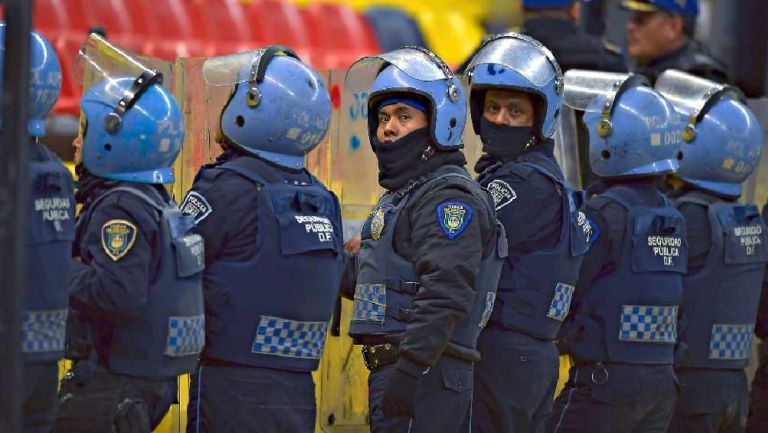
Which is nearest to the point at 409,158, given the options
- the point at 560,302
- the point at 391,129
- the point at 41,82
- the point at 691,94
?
the point at 391,129

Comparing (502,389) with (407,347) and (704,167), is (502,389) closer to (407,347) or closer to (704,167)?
(407,347)

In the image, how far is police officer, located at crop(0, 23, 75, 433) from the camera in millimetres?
6438

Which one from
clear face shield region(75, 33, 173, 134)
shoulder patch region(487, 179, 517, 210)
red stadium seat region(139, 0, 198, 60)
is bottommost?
shoulder patch region(487, 179, 517, 210)

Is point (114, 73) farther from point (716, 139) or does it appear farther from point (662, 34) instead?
point (662, 34)

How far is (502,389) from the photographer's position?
24.6ft

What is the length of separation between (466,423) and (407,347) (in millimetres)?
644

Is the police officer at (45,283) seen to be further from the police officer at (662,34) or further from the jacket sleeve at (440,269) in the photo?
the police officer at (662,34)

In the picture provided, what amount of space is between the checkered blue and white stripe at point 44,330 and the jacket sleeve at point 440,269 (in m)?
1.29

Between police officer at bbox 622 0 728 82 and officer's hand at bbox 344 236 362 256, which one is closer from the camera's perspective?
officer's hand at bbox 344 236 362 256

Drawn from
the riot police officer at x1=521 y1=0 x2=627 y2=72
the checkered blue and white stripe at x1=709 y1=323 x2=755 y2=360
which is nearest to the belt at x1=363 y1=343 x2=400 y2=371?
the checkered blue and white stripe at x1=709 y1=323 x2=755 y2=360

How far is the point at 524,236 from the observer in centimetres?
759

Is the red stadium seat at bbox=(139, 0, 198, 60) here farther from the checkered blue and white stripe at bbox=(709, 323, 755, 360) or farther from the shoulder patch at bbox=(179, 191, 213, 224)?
the shoulder patch at bbox=(179, 191, 213, 224)

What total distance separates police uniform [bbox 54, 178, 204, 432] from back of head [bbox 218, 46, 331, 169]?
1.84 feet

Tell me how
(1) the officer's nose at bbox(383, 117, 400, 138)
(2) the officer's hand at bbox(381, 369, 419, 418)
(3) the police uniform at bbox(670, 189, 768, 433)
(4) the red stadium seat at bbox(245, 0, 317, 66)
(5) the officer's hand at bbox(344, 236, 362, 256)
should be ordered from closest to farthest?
(2) the officer's hand at bbox(381, 369, 419, 418), (1) the officer's nose at bbox(383, 117, 400, 138), (5) the officer's hand at bbox(344, 236, 362, 256), (3) the police uniform at bbox(670, 189, 768, 433), (4) the red stadium seat at bbox(245, 0, 317, 66)
